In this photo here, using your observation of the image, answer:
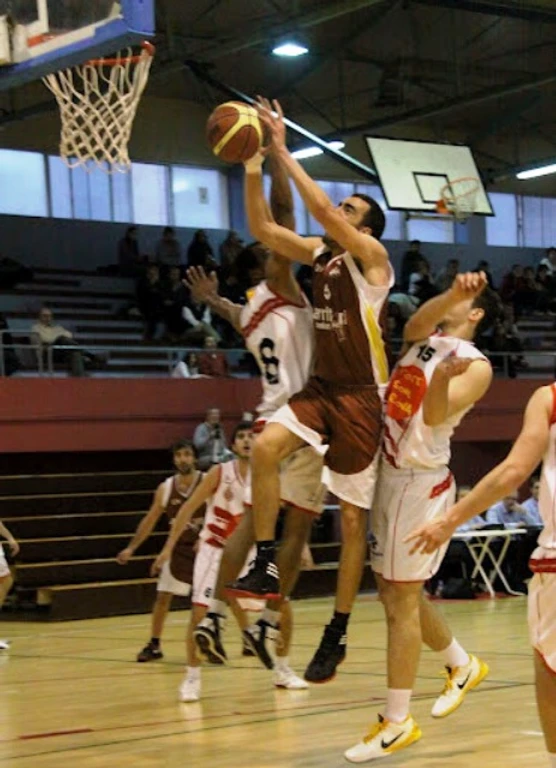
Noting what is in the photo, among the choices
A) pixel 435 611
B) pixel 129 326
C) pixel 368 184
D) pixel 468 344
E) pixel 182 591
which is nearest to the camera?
pixel 468 344

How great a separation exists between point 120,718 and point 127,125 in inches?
134

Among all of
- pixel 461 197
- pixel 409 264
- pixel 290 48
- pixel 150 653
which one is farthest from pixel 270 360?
pixel 409 264

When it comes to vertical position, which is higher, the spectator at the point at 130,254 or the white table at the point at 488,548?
the spectator at the point at 130,254

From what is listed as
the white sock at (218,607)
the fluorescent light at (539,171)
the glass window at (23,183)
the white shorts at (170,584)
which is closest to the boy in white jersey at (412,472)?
the white sock at (218,607)

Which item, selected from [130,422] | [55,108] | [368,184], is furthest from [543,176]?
[130,422]

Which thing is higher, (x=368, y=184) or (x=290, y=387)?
(x=368, y=184)

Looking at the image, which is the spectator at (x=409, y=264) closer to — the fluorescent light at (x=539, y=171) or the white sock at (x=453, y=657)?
the fluorescent light at (x=539, y=171)

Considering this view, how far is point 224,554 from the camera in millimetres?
7473

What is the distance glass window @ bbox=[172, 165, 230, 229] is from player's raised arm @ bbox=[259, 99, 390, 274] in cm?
1789

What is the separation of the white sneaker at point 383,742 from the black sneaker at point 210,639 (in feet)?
4.30

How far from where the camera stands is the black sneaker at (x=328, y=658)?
617 cm

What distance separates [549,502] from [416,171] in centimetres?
1550

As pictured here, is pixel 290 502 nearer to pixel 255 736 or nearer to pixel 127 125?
pixel 255 736

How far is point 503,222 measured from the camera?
28.6 metres
